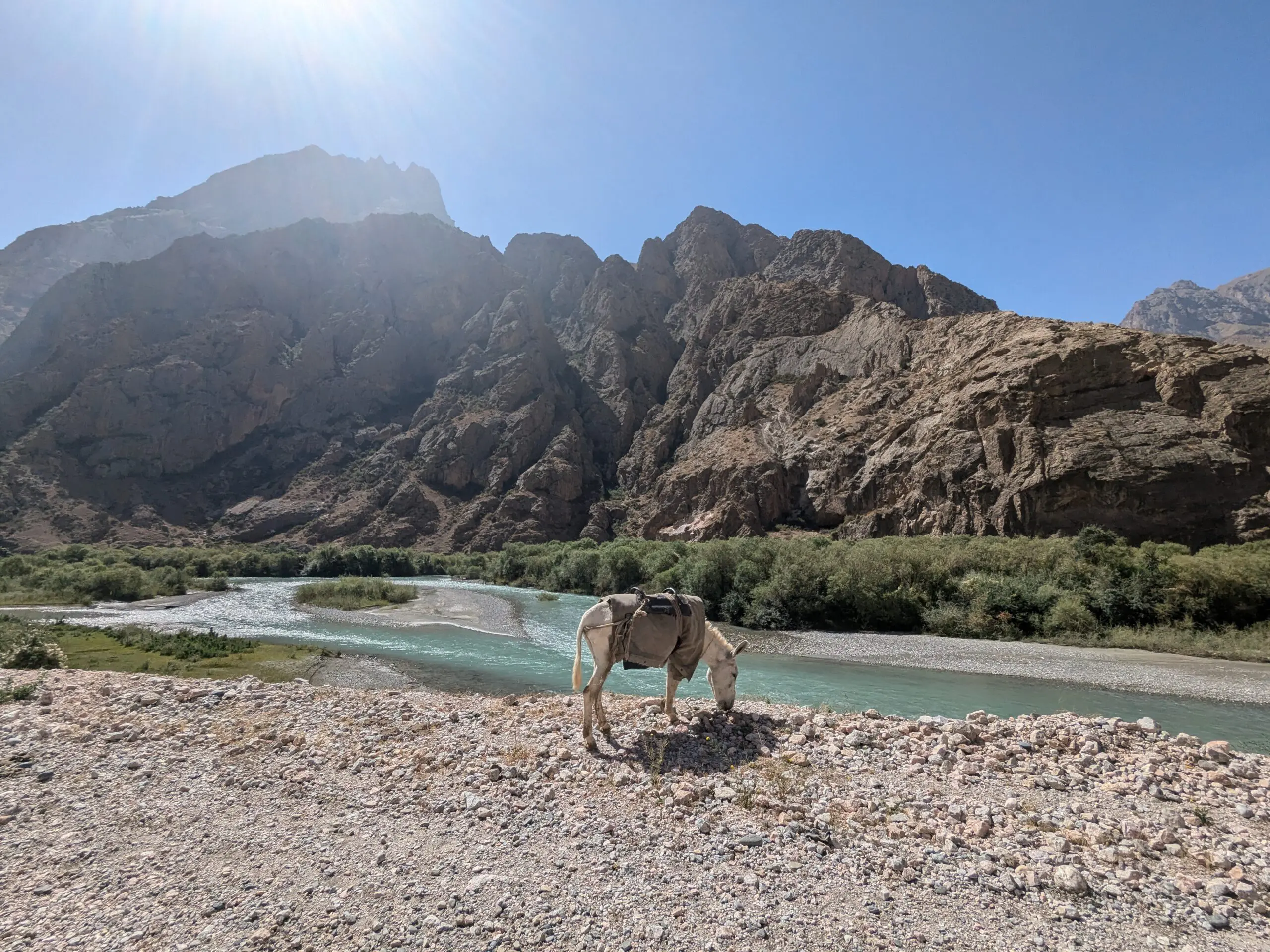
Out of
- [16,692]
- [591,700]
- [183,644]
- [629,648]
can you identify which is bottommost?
[183,644]

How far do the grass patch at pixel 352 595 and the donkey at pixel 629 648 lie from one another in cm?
3486

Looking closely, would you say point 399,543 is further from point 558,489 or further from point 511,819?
point 511,819

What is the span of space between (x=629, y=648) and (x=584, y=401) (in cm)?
11408

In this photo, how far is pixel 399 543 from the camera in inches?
3757

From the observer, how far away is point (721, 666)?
8453 mm

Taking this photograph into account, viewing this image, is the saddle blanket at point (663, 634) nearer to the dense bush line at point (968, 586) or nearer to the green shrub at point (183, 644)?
the green shrub at point (183, 644)

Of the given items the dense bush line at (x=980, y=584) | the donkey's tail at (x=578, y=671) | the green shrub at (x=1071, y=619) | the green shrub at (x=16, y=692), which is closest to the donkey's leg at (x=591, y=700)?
the donkey's tail at (x=578, y=671)

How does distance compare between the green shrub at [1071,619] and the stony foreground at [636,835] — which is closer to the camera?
the stony foreground at [636,835]

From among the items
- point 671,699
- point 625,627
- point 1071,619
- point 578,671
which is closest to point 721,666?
point 671,699

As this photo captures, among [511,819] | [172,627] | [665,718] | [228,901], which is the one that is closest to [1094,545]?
[665,718]

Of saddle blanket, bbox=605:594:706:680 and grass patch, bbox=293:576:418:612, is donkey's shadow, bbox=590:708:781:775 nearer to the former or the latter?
saddle blanket, bbox=605:594:706:680

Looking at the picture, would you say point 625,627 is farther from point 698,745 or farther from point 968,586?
point 968,586

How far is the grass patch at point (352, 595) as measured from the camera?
39.8m

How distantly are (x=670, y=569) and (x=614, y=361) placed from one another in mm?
86315
